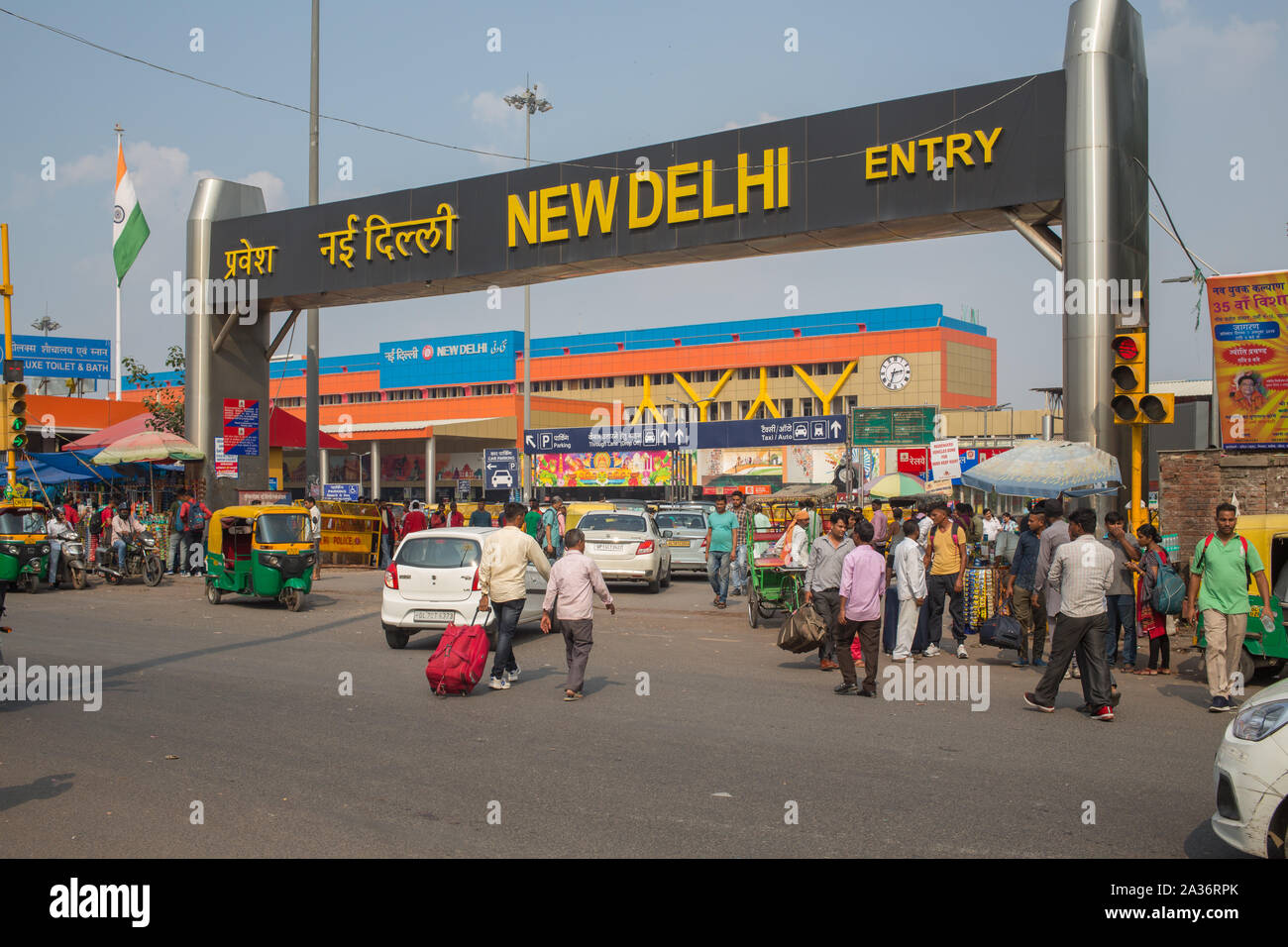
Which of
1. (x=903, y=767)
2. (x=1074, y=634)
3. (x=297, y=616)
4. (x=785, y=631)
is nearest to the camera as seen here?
(x=903, y=767)

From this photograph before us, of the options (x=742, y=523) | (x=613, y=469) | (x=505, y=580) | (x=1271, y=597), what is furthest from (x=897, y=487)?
(x=613, y=469)

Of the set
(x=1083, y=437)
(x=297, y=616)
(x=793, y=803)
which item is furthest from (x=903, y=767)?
(x=297, y=616)

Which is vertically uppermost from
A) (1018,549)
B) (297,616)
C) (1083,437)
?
(1083,437)

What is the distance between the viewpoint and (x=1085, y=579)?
358 inches

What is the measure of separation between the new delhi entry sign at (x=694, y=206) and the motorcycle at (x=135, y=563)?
6.18 m

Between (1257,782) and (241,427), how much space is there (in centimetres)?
2399

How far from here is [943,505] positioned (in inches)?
540

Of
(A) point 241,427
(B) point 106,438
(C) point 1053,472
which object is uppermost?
(A) point 241,427

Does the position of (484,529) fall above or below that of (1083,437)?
below

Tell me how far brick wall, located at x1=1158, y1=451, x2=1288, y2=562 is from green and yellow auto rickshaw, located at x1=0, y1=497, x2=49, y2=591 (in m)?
20.6

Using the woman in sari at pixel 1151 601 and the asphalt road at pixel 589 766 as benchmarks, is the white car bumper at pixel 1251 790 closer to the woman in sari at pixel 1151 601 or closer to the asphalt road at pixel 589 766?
the asphalt road at pixel 589 766

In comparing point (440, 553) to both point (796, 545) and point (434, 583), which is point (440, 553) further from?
point (796, 545)

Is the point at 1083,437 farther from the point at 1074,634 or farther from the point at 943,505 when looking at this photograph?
the point at 1074,634
